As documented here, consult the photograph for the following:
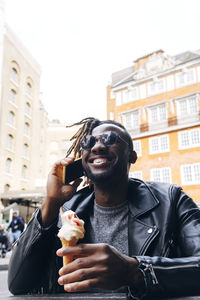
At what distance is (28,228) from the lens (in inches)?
71.9

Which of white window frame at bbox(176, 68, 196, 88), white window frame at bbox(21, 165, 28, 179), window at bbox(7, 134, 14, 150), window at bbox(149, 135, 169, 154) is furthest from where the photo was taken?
white window frame at bbox(21, 165, 28, 179)

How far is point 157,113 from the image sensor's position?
26641mm

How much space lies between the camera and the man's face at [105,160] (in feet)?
6.58

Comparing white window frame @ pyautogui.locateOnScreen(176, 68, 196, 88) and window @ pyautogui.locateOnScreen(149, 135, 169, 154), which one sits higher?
white window frame @ pyautogui.locateOnScreen(176, 68, 196, 88)

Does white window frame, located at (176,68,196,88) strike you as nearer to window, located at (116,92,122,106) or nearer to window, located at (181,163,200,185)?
window, located at (116,92,122,106)

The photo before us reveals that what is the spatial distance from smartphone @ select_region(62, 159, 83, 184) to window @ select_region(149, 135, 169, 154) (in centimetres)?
2351

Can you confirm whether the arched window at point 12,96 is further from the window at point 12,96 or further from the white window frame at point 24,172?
the white window frame at point 24,172

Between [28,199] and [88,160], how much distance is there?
22814 mm

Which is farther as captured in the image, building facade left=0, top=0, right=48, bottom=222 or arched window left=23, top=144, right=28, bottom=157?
arched window left=23, top=144, right=28, bottom=157

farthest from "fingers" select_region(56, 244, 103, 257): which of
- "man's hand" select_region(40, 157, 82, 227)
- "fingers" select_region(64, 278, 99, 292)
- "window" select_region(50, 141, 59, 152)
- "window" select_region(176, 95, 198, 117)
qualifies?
"window" select_region(50, 141, 59, 152)

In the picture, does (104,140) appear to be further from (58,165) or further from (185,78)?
(185,78)

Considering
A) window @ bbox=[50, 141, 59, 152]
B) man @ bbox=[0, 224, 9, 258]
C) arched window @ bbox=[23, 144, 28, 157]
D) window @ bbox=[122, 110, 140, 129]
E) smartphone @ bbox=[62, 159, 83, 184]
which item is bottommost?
man @ bbox=[0, 224, 9, 258]

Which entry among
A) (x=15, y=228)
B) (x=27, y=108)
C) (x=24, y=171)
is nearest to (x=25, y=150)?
(x=24, y=171)

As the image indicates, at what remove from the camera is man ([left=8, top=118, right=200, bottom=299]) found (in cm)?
122
